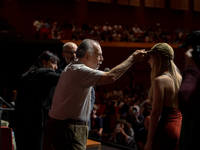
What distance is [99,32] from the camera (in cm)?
1494

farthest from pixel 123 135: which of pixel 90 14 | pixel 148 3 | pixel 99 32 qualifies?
pixel 148 3

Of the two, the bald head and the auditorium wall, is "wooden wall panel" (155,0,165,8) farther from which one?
the bald head

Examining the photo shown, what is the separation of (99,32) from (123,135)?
28.3ft

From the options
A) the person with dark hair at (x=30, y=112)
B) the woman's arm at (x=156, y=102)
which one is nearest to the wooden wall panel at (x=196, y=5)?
the person with dark hair at (x=30, y=112)

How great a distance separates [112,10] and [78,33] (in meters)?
4.41

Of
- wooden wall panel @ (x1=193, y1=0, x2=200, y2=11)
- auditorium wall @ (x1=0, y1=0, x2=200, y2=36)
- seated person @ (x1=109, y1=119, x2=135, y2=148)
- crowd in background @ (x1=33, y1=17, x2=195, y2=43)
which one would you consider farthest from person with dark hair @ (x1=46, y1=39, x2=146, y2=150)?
wooden wall panel @ (x1=193, y1=0, x2=200, y2=11)

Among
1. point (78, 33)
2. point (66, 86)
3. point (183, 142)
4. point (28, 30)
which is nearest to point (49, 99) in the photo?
point (66, 86)

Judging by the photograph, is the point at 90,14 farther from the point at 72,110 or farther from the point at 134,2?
the point at 72,110

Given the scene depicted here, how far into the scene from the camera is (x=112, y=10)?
1778cm

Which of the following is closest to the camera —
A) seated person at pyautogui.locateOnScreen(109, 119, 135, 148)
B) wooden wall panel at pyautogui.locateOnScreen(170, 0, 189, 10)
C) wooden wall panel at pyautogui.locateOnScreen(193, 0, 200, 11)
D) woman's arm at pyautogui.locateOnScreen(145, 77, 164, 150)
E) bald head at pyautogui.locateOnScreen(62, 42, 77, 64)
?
woman's arm at pyautogui.locateOnScreen(145, 77, 164, 150)

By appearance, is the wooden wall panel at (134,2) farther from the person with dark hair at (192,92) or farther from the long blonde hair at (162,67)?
the person with dark hair at (192,92)

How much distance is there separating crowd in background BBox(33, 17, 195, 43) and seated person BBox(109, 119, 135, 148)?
682 centimetres

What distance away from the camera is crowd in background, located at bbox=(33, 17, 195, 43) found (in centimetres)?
1330

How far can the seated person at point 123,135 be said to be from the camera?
689 centimetres
